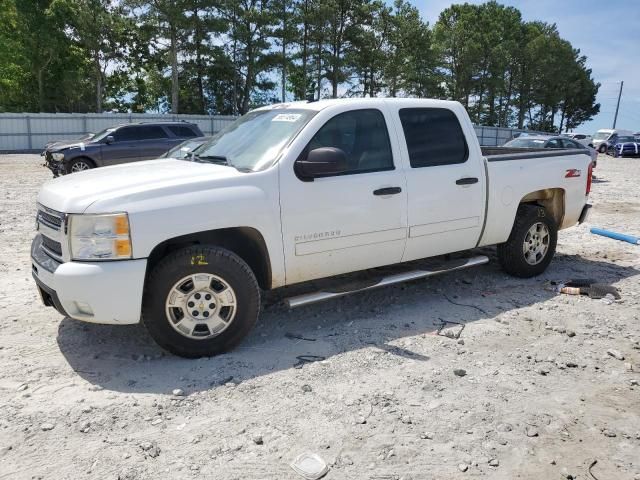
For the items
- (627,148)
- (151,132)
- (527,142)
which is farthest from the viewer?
(627,148)

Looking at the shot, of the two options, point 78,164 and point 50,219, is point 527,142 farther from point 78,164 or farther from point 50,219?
point 50,219

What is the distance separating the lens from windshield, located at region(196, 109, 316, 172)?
4.56m

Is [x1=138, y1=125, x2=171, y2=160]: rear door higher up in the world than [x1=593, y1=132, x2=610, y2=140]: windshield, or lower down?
lower down

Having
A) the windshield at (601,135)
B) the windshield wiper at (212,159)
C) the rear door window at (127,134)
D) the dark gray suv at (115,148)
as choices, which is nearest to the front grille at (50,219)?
the windshield wiper at (212,159)

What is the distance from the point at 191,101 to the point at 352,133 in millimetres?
42988

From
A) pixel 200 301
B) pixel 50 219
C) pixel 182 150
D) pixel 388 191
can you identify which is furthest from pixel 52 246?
pixel 182 150

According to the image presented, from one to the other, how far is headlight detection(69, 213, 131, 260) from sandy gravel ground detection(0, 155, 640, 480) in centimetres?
89

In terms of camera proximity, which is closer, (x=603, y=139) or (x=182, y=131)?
(x=182, y=131)

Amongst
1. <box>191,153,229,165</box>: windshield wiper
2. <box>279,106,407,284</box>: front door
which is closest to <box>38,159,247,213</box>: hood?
<box>191,153,229,165</box>: windshield wiper

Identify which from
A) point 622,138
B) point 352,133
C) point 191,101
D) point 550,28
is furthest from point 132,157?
point 550,28

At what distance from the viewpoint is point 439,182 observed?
17.1ft

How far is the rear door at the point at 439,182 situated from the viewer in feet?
16.8

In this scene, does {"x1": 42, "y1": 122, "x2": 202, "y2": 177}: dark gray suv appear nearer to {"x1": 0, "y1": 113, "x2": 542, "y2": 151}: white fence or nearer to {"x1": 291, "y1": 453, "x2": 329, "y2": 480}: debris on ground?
{"x1": 291, "y1": 453, "x2": 329, "y2": 480}: debris on ground

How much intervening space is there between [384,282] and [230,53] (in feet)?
130
